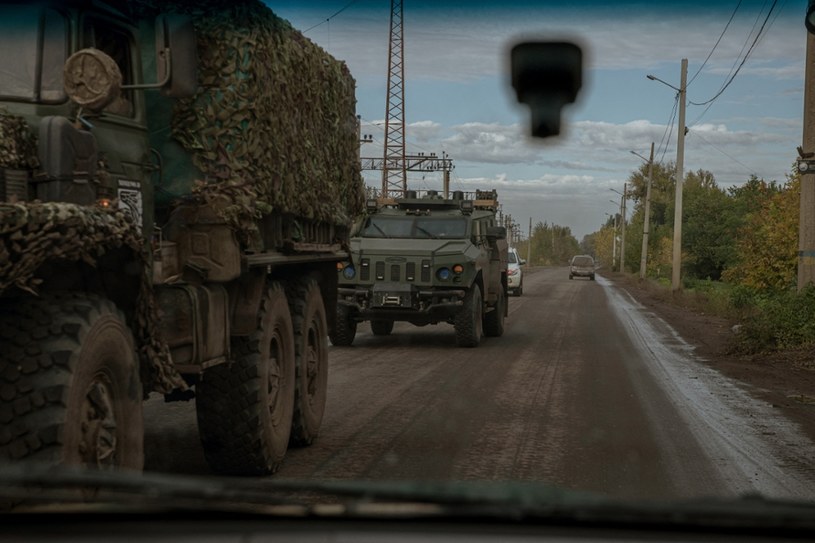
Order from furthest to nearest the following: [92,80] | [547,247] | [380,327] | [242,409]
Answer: [547,247]
[380,327]
[242,409]
[92,80]

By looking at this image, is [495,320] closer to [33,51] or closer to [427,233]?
→ [427,233]

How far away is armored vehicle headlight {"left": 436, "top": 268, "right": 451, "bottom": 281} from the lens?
16062mm

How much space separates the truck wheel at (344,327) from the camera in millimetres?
15929

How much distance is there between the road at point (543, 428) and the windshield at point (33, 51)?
2.80m

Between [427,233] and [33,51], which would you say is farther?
[427,233]

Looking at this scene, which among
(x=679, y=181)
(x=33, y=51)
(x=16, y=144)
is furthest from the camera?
(x=679, y=181)

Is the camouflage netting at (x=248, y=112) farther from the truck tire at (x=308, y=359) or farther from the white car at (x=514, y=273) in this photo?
the white car at (x=514, y=273)

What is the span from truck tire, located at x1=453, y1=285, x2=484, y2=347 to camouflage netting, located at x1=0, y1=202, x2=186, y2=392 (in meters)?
11.5

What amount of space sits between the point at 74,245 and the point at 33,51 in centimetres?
138

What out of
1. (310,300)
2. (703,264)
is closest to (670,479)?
(310,300)

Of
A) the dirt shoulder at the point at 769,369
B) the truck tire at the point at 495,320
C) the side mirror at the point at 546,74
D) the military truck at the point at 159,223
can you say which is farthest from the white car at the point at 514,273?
the side mirror at the point at 546,74

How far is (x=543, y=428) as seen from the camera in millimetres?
8633

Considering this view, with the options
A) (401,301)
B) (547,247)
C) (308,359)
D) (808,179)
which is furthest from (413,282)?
(547,247)

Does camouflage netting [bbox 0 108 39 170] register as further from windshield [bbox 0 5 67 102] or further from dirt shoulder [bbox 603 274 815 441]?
dirt shoulder [bbox 603 274 815 441]
